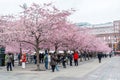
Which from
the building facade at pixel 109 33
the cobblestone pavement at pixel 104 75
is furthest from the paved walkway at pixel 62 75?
the building facade at pixel 109 33

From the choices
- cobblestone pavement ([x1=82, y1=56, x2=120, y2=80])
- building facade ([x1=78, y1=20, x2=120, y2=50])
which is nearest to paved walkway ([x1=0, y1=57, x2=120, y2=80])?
cobblestone pavement ([x1=82, y1=56, x2=120, y2=80])

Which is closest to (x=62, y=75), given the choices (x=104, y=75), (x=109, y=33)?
(x=104, y=75)

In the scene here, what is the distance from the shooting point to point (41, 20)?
28266mm

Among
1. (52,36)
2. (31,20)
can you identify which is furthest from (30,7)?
(52,36)

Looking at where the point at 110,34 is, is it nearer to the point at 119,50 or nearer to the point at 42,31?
the point at 119,50

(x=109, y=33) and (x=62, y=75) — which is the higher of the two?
(x=109, y=33)

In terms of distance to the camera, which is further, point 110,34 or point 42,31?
point 110,34

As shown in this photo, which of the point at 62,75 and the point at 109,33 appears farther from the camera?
the point at 109,33

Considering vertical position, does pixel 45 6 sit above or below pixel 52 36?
above

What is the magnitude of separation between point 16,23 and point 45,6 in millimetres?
3355

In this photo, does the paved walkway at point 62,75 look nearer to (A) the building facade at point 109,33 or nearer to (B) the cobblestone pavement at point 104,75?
(B) the cobblestone pavement at point 104,75

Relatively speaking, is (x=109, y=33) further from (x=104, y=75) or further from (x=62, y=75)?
(x=62, y=75)

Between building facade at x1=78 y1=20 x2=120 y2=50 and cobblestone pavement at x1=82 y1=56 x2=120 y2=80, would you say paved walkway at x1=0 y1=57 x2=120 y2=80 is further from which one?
building facade at x1=78 y1=20 x2=120 y2=50

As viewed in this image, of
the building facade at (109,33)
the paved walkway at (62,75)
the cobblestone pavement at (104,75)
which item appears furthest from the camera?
the building facade at (109,33)
